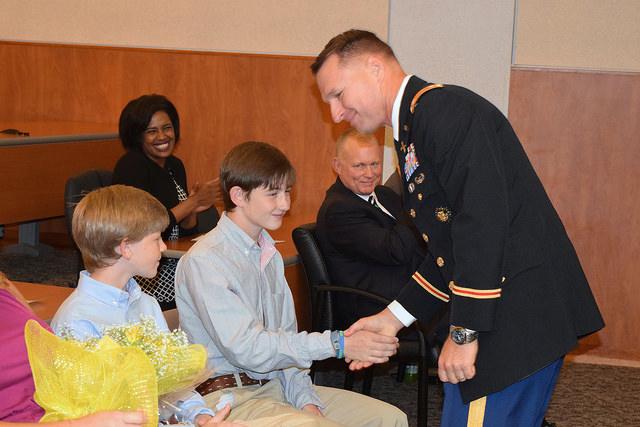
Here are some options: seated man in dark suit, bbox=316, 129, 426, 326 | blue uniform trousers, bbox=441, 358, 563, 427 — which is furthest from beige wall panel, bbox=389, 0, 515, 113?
blue uniform trousers, bbox=441, 358, 563, 427

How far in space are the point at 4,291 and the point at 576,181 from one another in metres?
3.72

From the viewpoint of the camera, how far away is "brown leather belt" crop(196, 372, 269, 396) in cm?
273

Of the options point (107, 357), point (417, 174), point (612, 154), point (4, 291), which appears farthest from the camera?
point (612, 154)

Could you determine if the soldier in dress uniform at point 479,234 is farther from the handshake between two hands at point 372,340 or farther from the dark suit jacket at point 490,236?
the handshake between two hands at point 372,340

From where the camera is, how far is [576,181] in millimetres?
5051

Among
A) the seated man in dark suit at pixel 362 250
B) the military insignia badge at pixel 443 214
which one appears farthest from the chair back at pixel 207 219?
the military insignia badge at pixel 443 214

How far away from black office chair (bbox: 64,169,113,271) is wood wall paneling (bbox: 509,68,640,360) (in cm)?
226

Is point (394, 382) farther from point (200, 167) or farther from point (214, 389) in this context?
point (200, 167)

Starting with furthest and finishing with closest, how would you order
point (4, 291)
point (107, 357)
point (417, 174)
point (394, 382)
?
point (394, 382) → point (417, 174) → point (4, 291) → point (107, 357)

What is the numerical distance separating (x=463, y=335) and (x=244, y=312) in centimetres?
85

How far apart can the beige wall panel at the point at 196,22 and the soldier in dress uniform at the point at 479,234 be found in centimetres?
354

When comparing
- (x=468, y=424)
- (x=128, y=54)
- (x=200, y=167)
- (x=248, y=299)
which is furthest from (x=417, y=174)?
(x=128, y=54)

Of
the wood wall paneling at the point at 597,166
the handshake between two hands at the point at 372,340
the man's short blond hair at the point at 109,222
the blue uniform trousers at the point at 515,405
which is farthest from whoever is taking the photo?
the wood wall paneling at the point at 597,166

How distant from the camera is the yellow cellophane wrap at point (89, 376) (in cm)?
168
